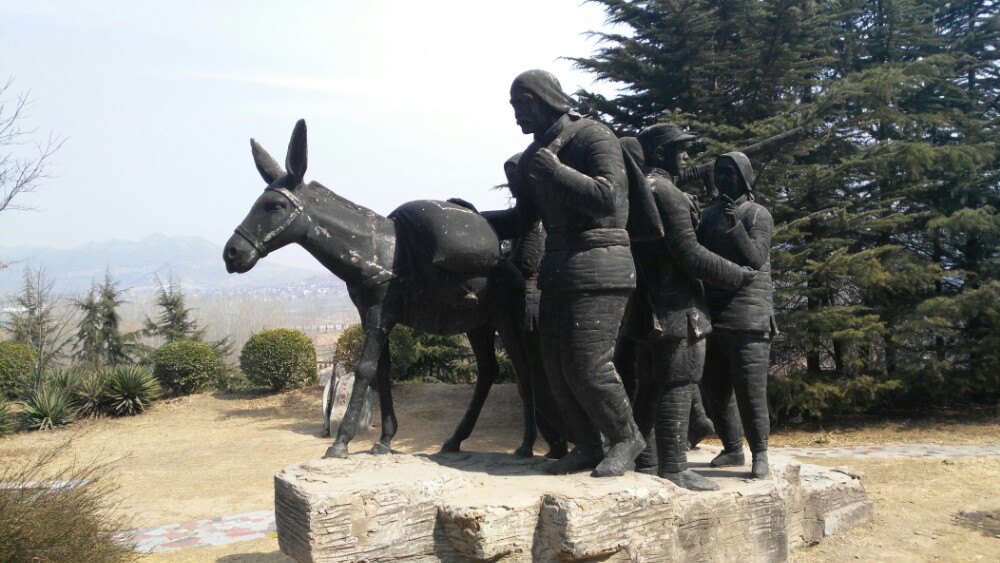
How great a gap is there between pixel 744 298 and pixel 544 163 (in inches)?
70.9

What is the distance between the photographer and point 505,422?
13.3 metres

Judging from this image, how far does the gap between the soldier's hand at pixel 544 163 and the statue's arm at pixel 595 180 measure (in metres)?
0.03

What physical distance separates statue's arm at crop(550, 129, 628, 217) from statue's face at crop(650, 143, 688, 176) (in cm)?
83

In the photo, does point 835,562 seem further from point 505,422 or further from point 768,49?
point 768,49

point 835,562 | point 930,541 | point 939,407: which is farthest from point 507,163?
point 939,407

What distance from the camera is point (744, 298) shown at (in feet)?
15.6

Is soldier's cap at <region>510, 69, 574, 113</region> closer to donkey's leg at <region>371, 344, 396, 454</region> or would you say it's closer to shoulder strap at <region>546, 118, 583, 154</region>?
shoulder strap at <region>546, 118, 583, 154</region>

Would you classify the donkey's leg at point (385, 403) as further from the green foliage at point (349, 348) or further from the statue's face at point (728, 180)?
the green foliage at point (349, 348)

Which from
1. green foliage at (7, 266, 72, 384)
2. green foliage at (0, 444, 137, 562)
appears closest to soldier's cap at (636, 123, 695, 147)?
green foliage at (0, 444, 137, 562)

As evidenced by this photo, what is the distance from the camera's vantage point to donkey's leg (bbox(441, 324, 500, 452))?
4949 mm

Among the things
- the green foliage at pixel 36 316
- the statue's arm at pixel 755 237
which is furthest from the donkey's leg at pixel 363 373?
the green foliage at pixel 36 316

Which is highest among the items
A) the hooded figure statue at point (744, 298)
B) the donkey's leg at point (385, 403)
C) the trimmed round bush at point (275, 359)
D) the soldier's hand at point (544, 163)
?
the soldier's hand at point (544, 163)

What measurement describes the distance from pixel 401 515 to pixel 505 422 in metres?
9.75

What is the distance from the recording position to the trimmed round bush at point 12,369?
15.5 metres
